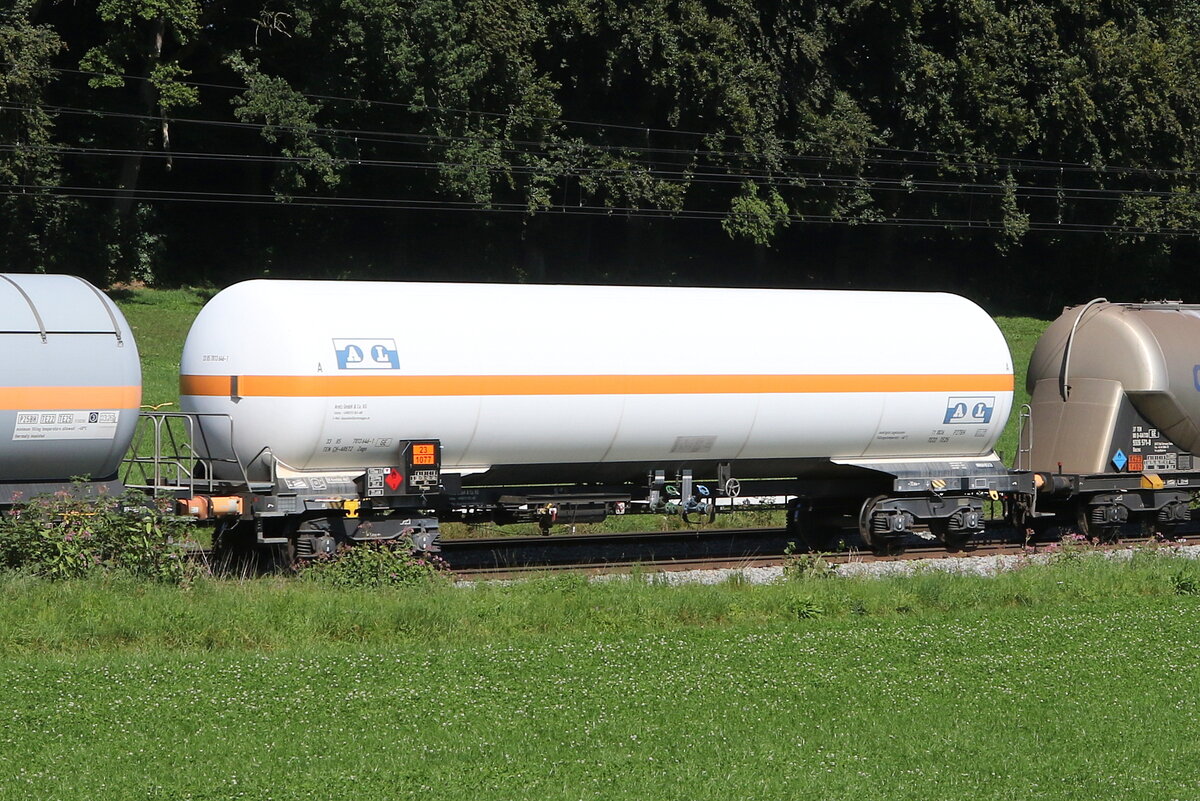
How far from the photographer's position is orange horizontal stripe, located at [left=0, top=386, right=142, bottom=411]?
46.3ft

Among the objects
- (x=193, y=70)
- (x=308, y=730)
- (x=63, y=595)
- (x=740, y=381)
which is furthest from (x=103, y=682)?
(x=193, y=70)

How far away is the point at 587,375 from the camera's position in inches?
666

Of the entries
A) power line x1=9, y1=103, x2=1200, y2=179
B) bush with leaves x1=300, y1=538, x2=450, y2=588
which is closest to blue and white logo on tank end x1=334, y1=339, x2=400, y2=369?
bush with leaves x1=300, y1=538, x2=450, y2=588

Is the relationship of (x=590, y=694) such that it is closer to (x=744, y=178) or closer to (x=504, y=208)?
(x=504, y=208)

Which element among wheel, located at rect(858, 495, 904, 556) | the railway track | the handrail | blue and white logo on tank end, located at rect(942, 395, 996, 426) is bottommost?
the railway track

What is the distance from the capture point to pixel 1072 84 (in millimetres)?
57125

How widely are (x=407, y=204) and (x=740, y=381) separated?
34.1 metres

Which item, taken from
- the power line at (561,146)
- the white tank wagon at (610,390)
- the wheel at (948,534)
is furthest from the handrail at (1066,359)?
the power line at (561,146)

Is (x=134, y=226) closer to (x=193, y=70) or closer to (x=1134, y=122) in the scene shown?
(x=193, y=70)

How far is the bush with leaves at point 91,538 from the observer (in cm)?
1338

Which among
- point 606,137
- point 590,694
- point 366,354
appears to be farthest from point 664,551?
point 606,137

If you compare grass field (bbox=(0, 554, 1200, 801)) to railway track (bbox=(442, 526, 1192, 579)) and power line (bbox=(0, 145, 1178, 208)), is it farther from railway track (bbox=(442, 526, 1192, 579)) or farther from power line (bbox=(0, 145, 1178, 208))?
power line (bbox=(0, 145, 1178, 208))

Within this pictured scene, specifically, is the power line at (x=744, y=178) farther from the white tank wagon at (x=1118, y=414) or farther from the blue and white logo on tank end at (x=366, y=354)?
the blue and white logo on tank end at (x=366, y=354)

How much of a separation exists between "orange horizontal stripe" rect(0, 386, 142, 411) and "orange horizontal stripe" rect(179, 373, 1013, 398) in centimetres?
119
